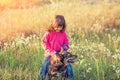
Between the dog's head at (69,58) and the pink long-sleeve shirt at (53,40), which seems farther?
the pink long-sleeve shirt at (53,40)

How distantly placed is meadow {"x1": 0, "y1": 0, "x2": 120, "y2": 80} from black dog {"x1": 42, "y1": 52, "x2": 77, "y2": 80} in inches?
13.8

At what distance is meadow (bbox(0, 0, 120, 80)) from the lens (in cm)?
752

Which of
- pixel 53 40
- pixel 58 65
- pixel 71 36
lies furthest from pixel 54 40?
pixel 71 36

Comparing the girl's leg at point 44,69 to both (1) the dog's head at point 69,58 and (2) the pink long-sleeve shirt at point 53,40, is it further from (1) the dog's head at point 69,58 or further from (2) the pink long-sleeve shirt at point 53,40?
(1) the dog's head at point 69,58

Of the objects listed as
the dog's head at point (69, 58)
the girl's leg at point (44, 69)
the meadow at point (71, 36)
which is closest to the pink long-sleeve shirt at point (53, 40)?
the girl's leg at point (44, 69)

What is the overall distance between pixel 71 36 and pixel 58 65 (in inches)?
124

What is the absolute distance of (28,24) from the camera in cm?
1034

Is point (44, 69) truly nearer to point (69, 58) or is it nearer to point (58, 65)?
point (58, 65)

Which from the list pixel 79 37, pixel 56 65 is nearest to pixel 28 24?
pixel 79 37

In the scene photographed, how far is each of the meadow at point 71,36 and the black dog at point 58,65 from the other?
0.35 metres

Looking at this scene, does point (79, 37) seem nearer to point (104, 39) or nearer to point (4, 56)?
point (104, 39)

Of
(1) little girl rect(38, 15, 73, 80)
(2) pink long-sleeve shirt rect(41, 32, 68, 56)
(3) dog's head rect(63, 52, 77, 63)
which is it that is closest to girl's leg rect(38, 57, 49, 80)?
(1) little girl rect(38, 15, 73, 80)

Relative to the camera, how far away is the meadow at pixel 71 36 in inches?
296

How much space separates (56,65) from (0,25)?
401 cm
